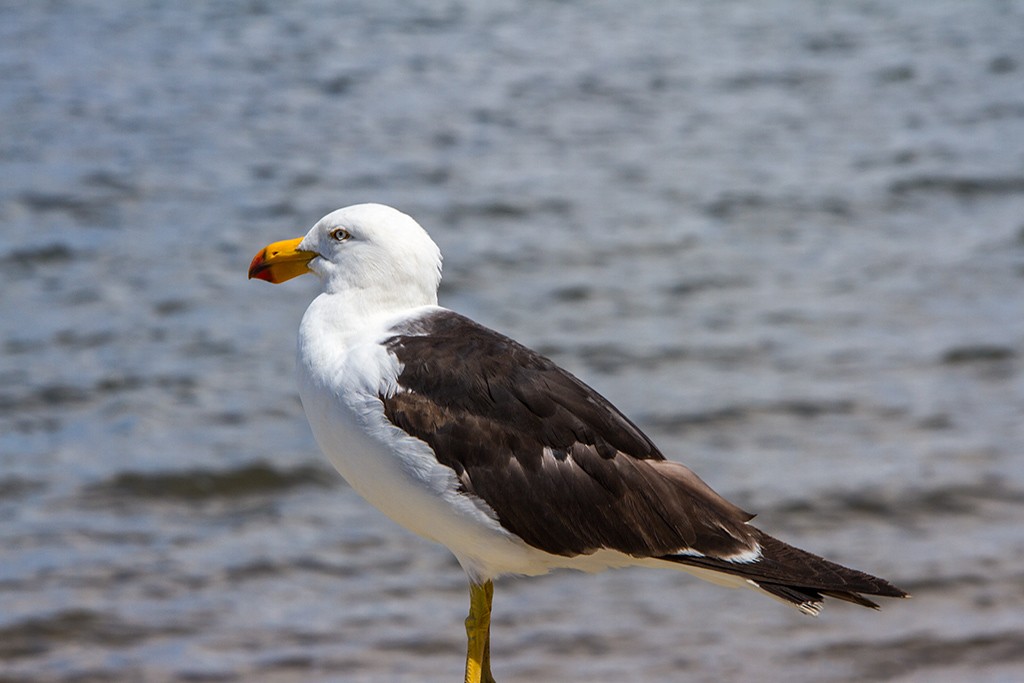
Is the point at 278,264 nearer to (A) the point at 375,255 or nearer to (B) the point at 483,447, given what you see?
(A) the point at 375,255

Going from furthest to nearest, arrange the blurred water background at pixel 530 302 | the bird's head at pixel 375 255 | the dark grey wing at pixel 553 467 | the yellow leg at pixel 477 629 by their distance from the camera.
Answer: the blurred water background at pixel 530 302 < the yellow leg at pixel 477 629 < the bird's head at pixel 375 255 < the dark grey wing at pixel 553 467

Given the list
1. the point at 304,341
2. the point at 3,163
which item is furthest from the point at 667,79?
the point at 304,341

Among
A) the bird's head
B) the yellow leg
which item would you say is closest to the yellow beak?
the bird's head

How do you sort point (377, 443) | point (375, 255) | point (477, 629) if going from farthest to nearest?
1. point (477, 629)
2. point (375, 255)
3. point (377, 443)

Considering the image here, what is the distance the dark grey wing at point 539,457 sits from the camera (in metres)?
4.28

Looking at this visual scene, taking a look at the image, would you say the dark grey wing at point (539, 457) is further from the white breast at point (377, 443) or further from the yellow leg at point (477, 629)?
the yellow leg at point (477, 629)

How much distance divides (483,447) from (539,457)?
6.7 inches

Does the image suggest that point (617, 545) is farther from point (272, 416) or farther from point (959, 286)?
point (959, 286)

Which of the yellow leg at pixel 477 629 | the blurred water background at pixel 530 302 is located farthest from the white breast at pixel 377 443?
the blurred water background at pixel 530 302

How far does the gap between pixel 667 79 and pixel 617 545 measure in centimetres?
1131

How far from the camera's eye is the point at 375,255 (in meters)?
4.43

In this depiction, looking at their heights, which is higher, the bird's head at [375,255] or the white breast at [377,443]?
the bird's head at [375,255]

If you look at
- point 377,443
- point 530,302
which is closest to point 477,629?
point 377,443

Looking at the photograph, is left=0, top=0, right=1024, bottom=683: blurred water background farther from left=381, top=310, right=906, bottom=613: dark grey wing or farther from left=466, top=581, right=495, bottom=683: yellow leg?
left=381, top=310, right=906, bottom=613: dark grey wing
